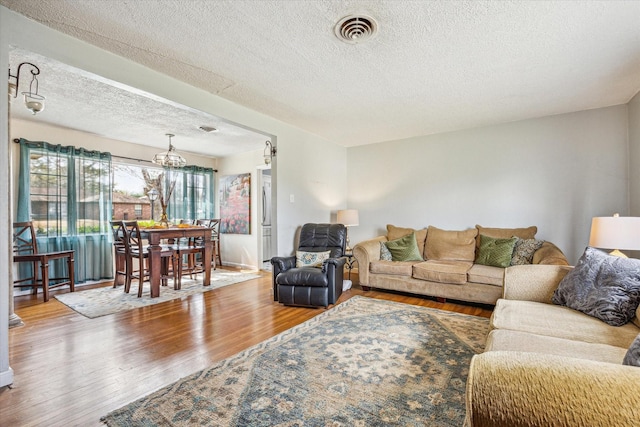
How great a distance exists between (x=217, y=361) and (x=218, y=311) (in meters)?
1.19

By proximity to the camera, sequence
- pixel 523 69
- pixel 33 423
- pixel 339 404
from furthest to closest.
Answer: pixel 523 69, pixel 339 404, pixel 33 423

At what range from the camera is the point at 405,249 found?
412 cm

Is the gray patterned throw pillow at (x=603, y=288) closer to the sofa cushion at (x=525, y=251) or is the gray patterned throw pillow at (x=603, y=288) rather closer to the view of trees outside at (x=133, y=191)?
the sofa cushion at (x=525, y=251)

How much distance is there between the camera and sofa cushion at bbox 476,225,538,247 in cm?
377

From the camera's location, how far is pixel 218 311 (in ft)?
10.7

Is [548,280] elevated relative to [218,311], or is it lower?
elevated

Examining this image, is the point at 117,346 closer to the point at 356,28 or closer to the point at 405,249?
the point at 356,28

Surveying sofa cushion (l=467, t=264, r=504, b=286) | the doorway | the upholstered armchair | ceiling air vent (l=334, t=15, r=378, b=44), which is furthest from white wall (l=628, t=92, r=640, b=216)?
the doorway

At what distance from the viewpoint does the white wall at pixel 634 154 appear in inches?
125

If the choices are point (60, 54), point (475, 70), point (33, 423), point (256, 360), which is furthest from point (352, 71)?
point (33, 423)

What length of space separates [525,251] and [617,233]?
3.95 feet

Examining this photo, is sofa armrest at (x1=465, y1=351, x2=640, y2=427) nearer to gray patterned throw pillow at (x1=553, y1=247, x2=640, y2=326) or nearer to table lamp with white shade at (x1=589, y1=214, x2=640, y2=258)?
gray patterned throw pillow at (x1=553, y1=247, x2=640, y2=326)

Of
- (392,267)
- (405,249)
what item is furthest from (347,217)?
(392,267)

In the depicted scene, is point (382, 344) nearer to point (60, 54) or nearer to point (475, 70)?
point (475, 70)
